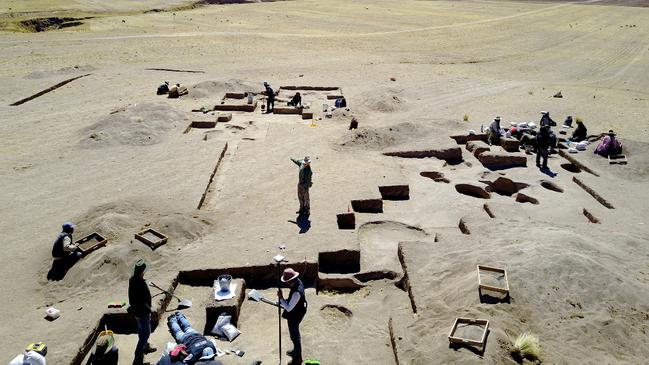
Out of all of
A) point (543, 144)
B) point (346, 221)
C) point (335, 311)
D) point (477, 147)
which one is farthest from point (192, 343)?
point (543, 144)

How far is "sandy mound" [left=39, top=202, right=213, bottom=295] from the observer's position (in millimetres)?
10242

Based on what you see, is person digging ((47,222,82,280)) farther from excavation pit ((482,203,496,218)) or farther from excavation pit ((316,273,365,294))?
excavation pit ((482,203,496,218))

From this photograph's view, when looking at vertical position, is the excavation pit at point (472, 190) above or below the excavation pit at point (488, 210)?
below

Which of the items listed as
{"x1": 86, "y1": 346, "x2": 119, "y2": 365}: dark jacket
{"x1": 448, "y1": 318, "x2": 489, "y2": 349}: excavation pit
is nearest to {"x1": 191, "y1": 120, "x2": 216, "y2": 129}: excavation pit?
{"x1": 86, "y1": 346, "x2": 119, "y2": 365}: dark jacket

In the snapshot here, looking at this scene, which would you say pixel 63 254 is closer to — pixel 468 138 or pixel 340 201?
pixel 340 201

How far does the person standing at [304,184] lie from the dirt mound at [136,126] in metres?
8.03

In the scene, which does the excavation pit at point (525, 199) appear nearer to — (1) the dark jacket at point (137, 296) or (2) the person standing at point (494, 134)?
(2) the person standing at point (494, 134)

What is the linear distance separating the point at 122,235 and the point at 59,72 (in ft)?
69.3

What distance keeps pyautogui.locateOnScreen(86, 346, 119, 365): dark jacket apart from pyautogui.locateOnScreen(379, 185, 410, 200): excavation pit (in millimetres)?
8590

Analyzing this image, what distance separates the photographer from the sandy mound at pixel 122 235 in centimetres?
1024

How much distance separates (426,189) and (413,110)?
8834mm

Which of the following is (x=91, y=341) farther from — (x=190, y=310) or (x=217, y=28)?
(x=217, y=28)

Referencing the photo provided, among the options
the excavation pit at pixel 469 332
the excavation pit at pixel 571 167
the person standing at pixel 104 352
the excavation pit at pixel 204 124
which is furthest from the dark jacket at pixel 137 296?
the excavation pit at pixel 571 167

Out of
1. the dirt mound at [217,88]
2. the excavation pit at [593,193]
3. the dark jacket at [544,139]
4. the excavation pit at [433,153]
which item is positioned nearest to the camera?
the excavation pit at [593,193]
